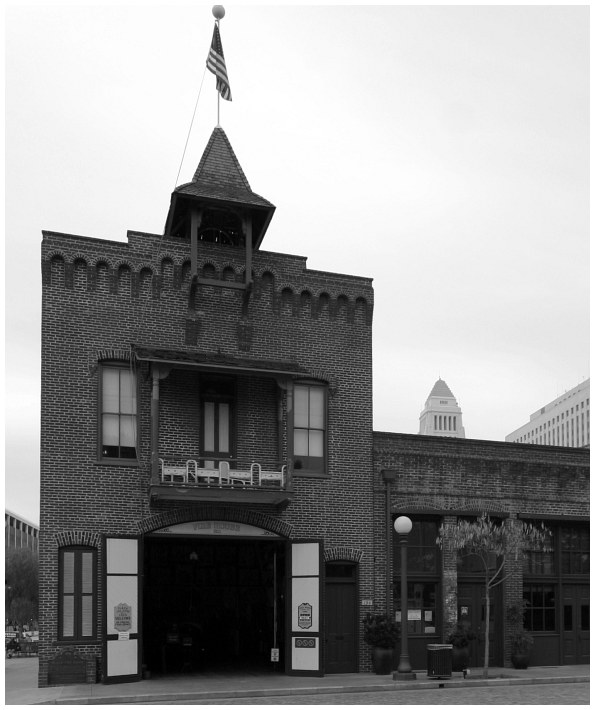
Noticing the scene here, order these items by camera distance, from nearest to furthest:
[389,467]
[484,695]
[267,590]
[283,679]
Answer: [484,695], [283,679], [389,467], [267,590]

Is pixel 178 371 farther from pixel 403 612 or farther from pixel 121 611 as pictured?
pixel 403 612

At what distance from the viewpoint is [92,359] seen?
77.5 feet

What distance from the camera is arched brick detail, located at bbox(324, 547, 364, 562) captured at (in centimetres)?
2527

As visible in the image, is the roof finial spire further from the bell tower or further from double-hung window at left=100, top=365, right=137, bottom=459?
double-hung window at left=100, top=365, right=137, bottom=459

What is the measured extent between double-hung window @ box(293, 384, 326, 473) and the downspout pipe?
193cm

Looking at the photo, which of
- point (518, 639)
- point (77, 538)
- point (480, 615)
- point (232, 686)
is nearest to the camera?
point (232, 686)

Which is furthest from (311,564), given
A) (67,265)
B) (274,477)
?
(67,265)

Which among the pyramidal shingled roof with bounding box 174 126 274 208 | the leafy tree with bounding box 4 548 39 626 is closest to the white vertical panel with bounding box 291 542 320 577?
the pyramidal shingled roof with bounding box 174 126 274 208

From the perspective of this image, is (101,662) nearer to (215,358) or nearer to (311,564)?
(311,564)

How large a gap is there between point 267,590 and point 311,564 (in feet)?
15.8

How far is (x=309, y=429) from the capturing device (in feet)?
84.4

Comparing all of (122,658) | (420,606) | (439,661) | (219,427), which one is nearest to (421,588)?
(420,606)

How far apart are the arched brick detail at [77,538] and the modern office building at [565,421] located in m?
131

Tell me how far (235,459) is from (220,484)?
0.72m
